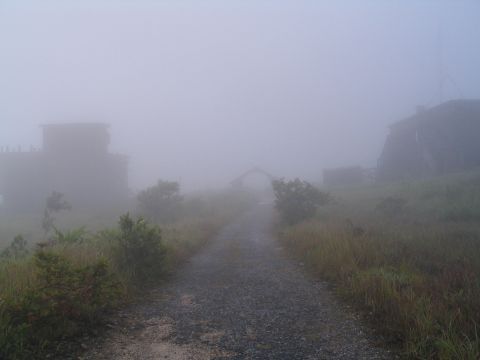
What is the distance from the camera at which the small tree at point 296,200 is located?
19978 mm

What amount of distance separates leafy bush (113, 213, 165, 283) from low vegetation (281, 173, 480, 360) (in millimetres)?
4011

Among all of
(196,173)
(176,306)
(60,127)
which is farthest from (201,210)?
(196,173)

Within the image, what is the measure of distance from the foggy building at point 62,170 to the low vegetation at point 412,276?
3418cm

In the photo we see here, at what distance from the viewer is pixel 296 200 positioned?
818 inches

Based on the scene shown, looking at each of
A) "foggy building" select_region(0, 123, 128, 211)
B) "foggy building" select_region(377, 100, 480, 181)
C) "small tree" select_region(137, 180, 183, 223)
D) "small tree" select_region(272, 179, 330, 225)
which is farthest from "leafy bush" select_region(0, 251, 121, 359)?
"foggy building" select_region(377, 100, 480, 181)

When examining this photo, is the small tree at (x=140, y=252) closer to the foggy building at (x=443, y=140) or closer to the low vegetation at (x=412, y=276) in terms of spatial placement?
the low vegetation at (x=412, y=276)

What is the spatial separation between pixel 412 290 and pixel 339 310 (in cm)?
127

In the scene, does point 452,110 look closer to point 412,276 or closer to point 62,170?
point 412,276

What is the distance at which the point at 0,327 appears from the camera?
4434mm

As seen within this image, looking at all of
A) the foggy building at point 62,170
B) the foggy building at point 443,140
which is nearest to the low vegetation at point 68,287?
the foggy building at point 62,170

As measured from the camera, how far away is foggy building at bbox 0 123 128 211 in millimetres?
42719

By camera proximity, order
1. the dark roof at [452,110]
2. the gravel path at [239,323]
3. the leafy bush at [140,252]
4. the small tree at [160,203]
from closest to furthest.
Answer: the gravel path at [239,323] < the leafy bush at [140,252] < the small tree at [160,203] < the dark roof at [452,110]

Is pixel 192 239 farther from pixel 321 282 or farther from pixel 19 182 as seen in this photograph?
pixel 19 182

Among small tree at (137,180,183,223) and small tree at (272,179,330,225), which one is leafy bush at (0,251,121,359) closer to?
small tree at (272,179,330,225)
